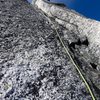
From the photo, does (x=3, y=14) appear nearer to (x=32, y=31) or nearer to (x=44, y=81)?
(x=32, y=31)

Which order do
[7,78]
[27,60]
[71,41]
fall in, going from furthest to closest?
1. [71,41]
2. [27,60]
3. [7,78]

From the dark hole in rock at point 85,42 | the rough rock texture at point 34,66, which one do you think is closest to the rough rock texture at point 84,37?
the dark hole in rock at point 85,42

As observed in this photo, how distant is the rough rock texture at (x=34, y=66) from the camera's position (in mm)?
7422

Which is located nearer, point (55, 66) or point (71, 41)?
point (55, 66)

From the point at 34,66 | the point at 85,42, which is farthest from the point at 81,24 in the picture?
the point at 34,66

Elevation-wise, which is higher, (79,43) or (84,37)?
(84,37)

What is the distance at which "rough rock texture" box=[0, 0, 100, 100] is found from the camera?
7.42 meters

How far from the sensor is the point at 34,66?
8492mm

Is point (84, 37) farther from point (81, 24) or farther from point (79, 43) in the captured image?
point (81, 24)

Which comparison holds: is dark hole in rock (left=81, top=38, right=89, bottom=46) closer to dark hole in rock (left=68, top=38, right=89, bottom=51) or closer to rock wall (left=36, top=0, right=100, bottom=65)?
dark hole in rock (left=68, top=38, right=89, bottom=51)

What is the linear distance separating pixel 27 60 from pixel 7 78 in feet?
4.42

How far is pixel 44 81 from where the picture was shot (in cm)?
786

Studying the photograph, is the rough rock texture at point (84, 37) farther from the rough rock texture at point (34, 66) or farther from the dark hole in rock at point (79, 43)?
the rough rock texture at point (34, 66)

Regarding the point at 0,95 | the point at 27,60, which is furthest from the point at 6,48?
the point at 0,95
